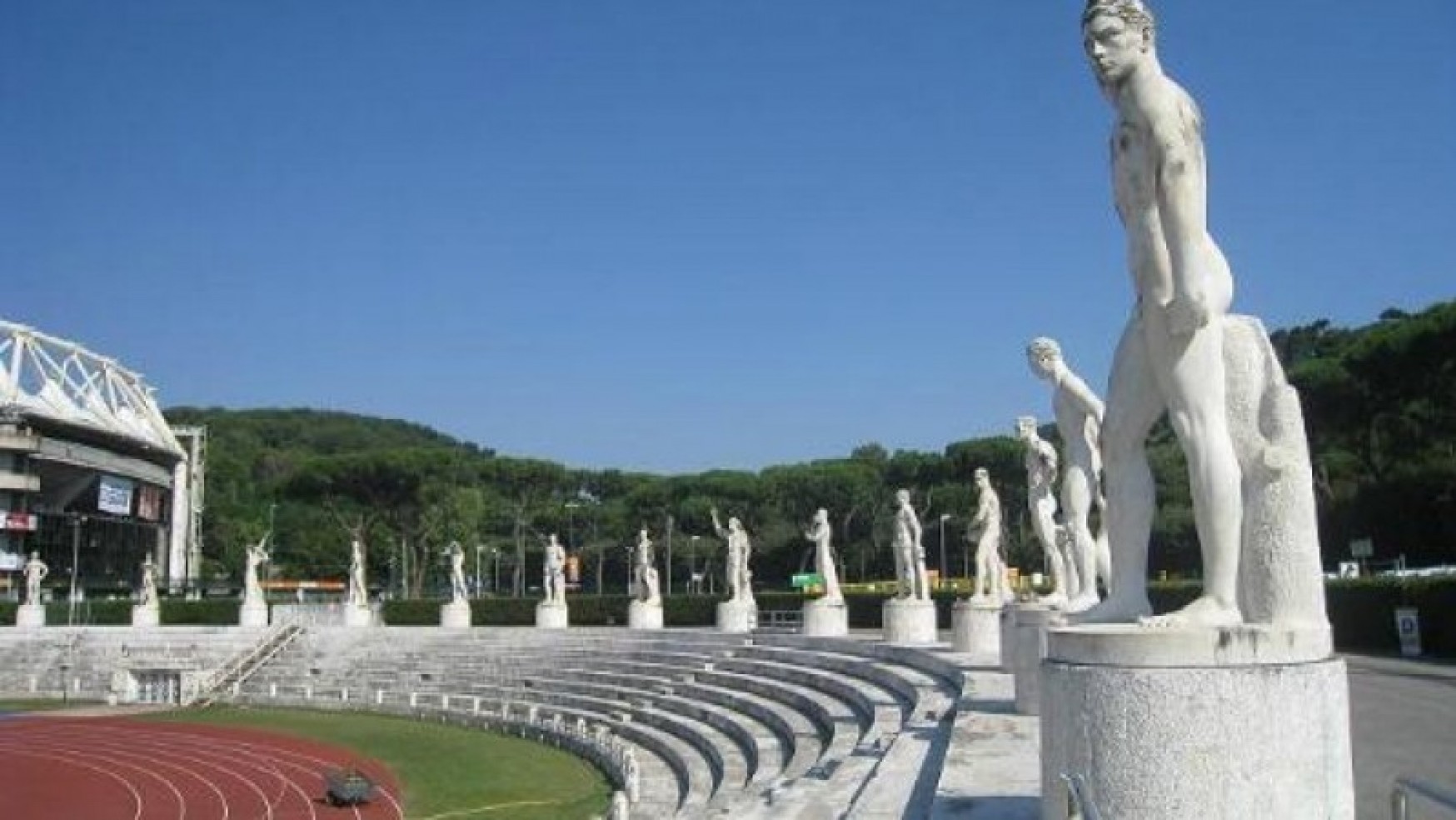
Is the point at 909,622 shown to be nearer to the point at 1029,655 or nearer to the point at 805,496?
the point at 1029,655

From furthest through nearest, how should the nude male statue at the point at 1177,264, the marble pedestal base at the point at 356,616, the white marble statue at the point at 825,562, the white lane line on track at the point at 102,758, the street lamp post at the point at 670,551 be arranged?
the street lamp post at the point at 670,551 → the marble pedestal base at the point at 356,616 → the white marble statue at the point at 825,562 → the white lane line on track at the point at 102,758 → the nude male statue at the point at 1177,264

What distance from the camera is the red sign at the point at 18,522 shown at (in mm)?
60938

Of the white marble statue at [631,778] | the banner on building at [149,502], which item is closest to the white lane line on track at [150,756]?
the white marble statue at [631,778]

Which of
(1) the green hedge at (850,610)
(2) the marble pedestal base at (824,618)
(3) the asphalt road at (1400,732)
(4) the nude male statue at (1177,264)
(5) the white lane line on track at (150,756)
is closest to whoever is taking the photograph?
(4) the nude male statue at (1177,264)

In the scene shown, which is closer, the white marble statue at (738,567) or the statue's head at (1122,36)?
the statue's head at (1122,36)

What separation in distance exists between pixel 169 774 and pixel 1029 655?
17983mm

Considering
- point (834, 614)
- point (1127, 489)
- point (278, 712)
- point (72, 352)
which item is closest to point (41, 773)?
point (278, 712)

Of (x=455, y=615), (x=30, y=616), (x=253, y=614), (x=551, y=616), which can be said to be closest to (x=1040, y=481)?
(x=551, y=616)

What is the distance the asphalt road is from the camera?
7.03m

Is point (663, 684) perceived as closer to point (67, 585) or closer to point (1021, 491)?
point (1021, 491)

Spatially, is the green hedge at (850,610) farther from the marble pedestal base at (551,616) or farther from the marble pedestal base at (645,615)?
the marble pedestal base at (645,615)

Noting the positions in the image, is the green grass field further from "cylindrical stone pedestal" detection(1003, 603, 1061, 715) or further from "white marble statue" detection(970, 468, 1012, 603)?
"cylindrical stone pedestal" detection(1003, 603, 1061, 715)

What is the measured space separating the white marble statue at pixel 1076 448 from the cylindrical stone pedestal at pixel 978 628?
13.7ft

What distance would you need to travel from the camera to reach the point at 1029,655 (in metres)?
9.36
